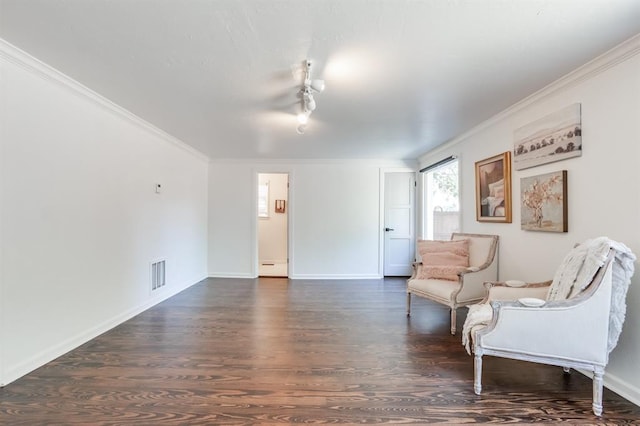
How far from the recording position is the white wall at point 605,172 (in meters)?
1.85

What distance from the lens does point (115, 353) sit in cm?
242

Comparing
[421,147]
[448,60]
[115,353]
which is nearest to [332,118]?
[448,60]

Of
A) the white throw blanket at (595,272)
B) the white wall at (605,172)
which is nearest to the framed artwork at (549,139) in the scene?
the white wall at (605,172)

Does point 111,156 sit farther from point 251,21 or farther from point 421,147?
point 421,147

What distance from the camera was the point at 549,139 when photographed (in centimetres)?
247

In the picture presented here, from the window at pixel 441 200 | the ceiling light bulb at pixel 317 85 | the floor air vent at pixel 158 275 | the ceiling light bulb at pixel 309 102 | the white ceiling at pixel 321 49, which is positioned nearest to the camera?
the white ceiling at pixel 321 49

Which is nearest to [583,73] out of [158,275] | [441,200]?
[441,200]

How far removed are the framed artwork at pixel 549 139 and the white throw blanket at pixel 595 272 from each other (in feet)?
2.55

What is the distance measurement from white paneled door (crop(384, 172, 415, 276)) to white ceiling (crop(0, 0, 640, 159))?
233cm

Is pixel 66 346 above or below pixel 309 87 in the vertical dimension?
below

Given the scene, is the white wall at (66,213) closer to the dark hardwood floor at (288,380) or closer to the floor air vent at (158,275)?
the floor air vent at (158,275)

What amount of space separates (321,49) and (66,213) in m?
2.31

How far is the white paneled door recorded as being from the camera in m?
5.41

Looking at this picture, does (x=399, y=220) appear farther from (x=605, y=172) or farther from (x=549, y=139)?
(x=605, y=172)
